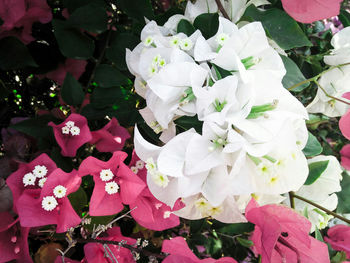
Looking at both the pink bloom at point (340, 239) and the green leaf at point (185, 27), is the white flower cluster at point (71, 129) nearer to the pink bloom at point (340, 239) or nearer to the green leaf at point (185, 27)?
the green leaf at point (185, 27)

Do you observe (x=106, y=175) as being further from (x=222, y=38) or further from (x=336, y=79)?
(x=336, y=79)

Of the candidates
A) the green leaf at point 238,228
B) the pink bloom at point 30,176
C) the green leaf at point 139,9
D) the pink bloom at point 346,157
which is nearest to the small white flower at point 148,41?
the green leaf at point 139,9

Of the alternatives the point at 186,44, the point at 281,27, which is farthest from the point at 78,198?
the point at 281,27

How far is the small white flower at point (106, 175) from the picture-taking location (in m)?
0.48

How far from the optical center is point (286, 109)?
39 cm

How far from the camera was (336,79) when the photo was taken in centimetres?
53

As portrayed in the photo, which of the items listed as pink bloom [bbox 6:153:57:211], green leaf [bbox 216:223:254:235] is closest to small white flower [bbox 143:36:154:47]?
pink bloom [bbox 6:153:57:211]

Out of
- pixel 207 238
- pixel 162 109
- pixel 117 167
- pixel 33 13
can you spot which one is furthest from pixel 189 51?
pixel 207 238

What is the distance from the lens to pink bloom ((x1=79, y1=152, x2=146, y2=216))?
1.53 ft

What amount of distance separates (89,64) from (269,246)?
0.54 meters

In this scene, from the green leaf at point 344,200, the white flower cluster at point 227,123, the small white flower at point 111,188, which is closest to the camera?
the white flower cluster at point 227,123

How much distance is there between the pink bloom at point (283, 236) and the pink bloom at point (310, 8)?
25 centimetres

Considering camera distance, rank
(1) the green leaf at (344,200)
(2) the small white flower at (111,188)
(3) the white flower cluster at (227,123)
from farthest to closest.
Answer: (1) the green leaf at (344,200) < (2) the small white flower at (111,188) < (3) the white flower cluster at (227,123)

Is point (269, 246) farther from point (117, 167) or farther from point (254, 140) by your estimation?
Answer: point (117, 167)
